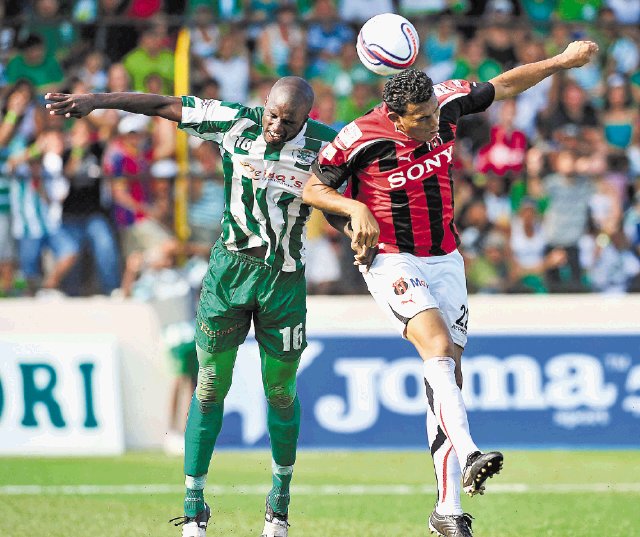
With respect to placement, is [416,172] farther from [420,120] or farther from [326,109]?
[326,109]

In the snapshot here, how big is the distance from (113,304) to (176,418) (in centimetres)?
128

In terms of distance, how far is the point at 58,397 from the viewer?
38.5 feet

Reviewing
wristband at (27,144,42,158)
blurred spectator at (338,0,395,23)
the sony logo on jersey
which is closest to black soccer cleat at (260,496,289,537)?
the sony logo on jersey

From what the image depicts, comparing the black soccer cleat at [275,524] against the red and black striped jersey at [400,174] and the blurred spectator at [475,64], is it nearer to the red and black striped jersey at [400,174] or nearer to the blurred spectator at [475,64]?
the red and black striped jersey at [400,174]

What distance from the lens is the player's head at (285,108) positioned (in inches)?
289

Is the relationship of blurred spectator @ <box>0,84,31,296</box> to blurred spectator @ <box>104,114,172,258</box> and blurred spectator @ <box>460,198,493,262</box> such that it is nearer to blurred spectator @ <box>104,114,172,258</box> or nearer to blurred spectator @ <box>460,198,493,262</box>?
blurred spectator @ <box>104,114,172,258</box>

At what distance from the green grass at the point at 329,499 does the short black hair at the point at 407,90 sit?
2793 mm

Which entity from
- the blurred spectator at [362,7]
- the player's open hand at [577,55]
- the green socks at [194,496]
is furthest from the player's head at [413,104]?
the blurred spectator at [362,7]

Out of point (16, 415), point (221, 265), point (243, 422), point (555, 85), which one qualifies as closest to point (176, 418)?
point (243, 422)

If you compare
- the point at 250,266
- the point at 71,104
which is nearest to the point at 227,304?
the point at 250,266

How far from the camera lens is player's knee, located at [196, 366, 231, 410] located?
7691 millimetres

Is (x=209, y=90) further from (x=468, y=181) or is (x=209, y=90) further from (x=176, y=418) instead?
(x=176, y=418)

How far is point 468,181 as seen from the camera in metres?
13.5

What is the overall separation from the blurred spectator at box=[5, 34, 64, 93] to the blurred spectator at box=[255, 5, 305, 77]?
7.83ft
